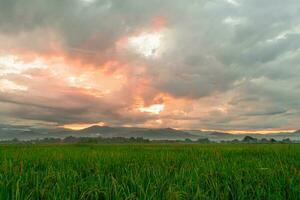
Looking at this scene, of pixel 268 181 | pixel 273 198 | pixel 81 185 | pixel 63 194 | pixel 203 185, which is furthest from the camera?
pixel 268 181

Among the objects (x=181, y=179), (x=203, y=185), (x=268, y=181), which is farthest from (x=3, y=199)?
(x=268, y=181)

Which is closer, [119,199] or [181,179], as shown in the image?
[119,199]

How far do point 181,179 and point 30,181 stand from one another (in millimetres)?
2157

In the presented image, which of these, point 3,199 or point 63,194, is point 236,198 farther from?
point 3,199

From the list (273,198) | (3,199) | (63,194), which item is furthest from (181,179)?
(3,199)

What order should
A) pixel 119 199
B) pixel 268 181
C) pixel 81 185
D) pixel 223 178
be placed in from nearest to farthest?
pixel 119 199
pixel 81 185
pixel 268 181
pixel 223 178

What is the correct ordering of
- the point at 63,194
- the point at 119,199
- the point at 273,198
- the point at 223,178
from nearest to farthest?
1. the point at 119,199
2. the point at 63,194
3. the point at 273,198
4. the point at 223,178

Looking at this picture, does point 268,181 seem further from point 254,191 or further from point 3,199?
point 3,199

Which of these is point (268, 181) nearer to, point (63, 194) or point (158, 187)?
point (158, 187)

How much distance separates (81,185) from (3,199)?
0.92 m

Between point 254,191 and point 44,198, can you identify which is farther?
point 254,191

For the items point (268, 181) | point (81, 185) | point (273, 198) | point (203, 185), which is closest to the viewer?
point (273, 198)

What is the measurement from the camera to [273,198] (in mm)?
3072

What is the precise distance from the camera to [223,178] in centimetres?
427
